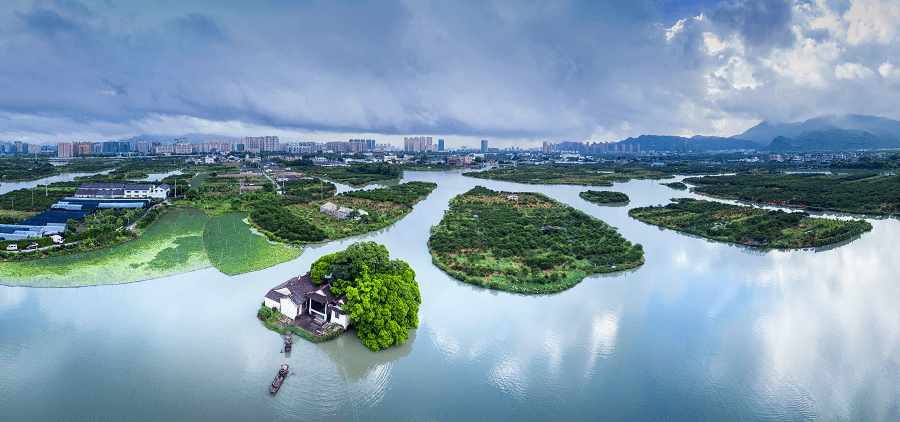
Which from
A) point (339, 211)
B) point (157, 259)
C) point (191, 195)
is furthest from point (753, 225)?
point (191, 195)

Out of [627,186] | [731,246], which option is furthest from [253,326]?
[627,186]

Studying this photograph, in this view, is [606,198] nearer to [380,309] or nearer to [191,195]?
[380,309]

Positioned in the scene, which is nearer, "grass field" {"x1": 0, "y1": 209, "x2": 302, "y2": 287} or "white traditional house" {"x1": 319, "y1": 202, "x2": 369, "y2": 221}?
"grass field" {"x1": 0, "y1": 209, "x2": 302, "y2": 287}

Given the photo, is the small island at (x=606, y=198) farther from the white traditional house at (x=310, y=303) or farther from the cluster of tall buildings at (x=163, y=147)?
the cluster of tall buildings at (x=163, y=147)

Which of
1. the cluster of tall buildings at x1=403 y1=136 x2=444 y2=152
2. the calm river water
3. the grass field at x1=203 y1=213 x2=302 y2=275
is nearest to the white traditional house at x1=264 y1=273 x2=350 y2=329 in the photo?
the calm river water

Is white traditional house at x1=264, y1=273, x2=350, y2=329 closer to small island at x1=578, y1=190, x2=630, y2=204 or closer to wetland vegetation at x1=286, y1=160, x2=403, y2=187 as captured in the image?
small island at x1=578, y1=190, x2=630, y2=204

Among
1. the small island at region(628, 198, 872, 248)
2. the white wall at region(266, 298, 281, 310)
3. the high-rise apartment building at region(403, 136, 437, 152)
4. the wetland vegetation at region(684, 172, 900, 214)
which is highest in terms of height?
the high-rise apartment building at region(403, 136, 437, 152)
